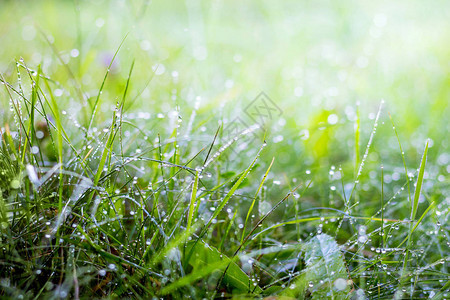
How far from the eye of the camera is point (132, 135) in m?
0.96

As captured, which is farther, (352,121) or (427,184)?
(352,121)

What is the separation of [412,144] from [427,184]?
30 cm

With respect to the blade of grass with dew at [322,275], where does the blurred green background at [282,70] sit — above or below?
above

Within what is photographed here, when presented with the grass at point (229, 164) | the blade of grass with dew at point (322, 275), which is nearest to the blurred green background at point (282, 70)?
the grass at point (229, 164)

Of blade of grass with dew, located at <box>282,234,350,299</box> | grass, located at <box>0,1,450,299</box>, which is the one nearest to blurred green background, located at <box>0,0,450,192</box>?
grass, located at <box>0,1,450,299</box>

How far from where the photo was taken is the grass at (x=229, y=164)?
0.60 m

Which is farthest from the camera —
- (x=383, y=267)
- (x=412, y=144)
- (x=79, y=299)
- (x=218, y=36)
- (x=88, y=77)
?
(x=218, y=36)

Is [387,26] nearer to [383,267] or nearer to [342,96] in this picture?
[342,96]

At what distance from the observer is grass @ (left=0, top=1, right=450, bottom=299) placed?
60 centimetres

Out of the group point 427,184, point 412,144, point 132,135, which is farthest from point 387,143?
point 132,135

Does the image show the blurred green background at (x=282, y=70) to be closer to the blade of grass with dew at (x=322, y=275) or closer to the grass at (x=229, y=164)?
the grass at (x=229, y=164)

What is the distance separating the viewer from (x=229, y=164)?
1001 millimetres

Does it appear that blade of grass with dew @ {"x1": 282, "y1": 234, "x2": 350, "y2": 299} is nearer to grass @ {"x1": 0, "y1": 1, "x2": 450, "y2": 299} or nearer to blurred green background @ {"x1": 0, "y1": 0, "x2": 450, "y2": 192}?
grass @ {"x1": 0, "y1": 1, "x2": 450, "y2": 299}

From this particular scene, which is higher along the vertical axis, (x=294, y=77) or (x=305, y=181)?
(x=294, y=77)
